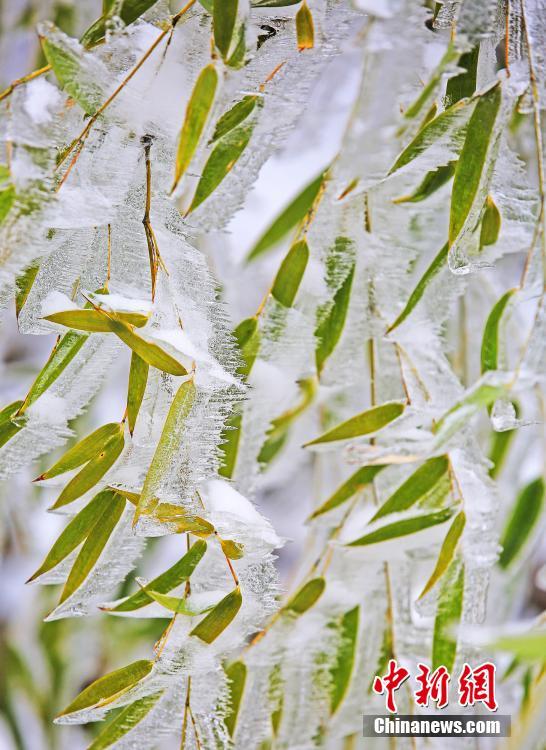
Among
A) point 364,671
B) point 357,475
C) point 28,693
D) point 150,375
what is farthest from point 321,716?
point 28,693

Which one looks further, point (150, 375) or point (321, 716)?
point (321, 716)

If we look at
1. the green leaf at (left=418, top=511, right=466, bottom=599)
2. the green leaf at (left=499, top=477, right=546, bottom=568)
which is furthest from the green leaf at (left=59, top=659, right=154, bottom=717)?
the green leaf at (left=499, top=477, right=546, bottom=568)

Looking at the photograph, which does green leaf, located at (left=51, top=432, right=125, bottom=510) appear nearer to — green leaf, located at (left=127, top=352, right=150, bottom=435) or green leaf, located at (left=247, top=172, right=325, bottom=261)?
green leaf, located at (left=127, top=352, right=150, bottom=435)

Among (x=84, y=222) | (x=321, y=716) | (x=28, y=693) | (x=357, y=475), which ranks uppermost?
(x=84, y=222)

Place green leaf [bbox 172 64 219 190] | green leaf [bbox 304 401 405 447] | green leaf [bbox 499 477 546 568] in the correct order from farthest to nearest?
1. green leaf [bbox 499 477 546 568]
2. green leaf [bbox 304 401 405 447]
3. green leaf [bbox 172 64 219 190]

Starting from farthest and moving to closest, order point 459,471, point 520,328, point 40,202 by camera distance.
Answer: point 520,328
point 459,471
point 40,202

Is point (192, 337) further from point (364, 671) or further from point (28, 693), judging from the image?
point (28, 693)

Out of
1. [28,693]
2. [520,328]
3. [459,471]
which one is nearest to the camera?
[459,471]
